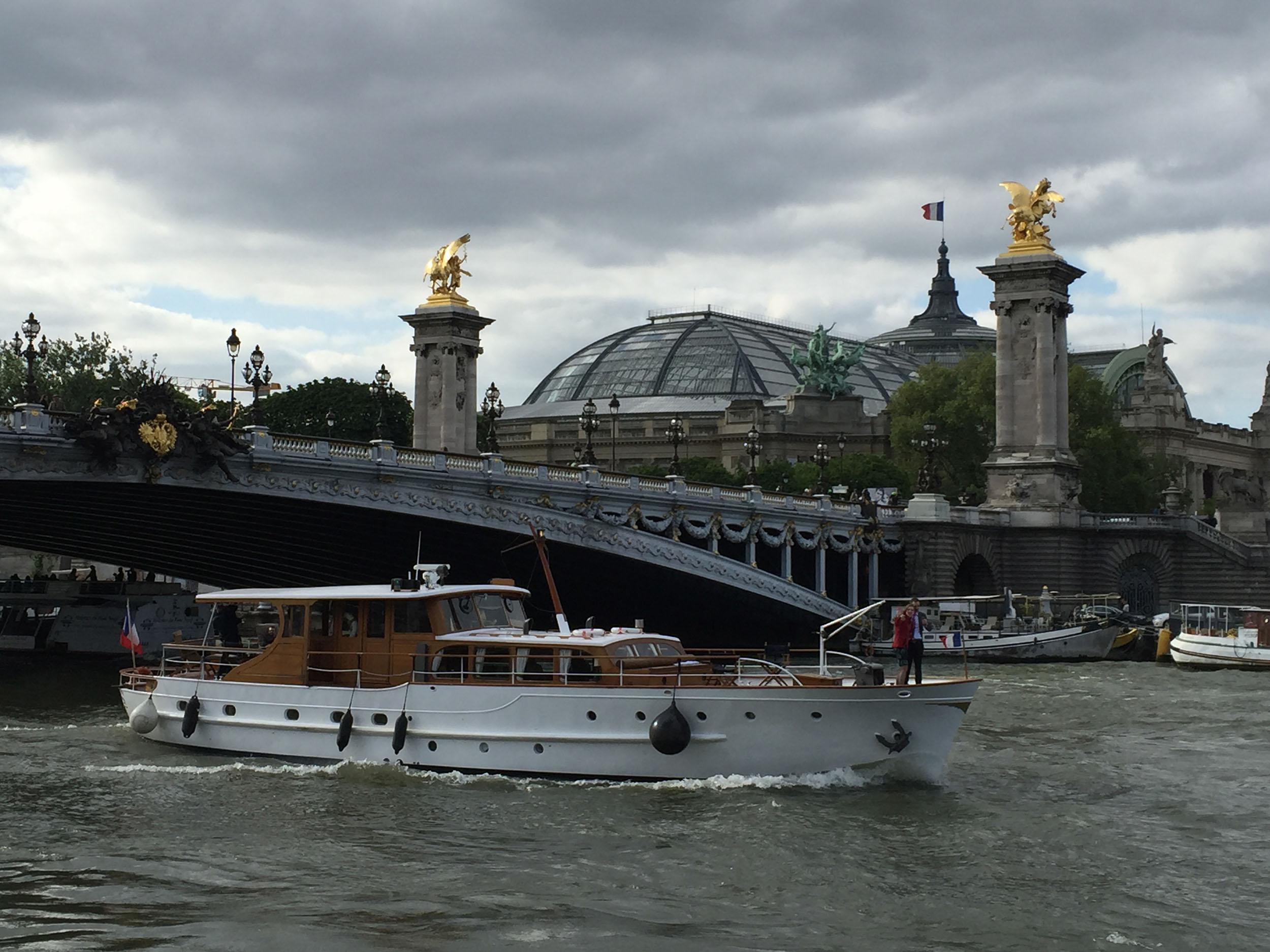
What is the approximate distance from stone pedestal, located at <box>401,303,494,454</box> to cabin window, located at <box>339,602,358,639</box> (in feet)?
188

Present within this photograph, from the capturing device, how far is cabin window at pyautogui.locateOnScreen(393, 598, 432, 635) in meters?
30.1

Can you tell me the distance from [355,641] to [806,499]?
4309cm

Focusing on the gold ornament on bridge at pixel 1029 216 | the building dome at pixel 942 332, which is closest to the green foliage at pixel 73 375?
the gold ornament on bridge at pixel 1029 216

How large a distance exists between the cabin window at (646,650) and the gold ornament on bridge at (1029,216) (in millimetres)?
54319

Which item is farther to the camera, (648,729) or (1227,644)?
(1227,644)

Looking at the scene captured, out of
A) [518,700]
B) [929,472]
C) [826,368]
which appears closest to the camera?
[518,700]

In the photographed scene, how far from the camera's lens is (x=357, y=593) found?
30.2m

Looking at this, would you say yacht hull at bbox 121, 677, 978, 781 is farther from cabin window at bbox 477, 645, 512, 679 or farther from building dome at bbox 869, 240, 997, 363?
building dome at bbox 869, 240, 997, 363

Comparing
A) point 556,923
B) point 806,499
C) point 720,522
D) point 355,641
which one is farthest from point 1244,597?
point 556,923

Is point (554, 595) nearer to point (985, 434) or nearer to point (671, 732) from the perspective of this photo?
point (671, 732)

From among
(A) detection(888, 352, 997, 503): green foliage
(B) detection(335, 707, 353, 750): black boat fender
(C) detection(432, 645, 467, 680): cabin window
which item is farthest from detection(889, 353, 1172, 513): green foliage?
(B) detection(335, 707, 353, 750): black boat fender

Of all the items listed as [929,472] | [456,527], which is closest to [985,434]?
[929,472]

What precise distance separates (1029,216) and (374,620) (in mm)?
56555

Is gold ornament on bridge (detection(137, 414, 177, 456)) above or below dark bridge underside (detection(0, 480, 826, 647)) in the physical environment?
above
